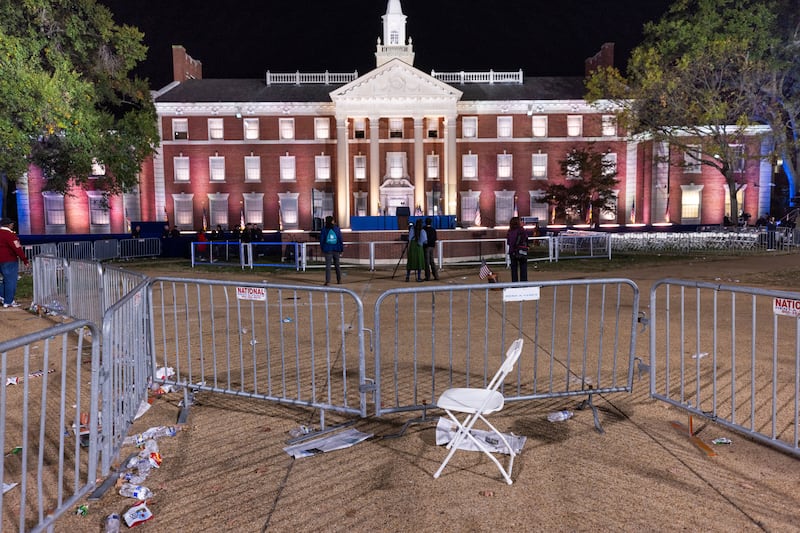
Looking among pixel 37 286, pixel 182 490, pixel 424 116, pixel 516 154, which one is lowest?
pixel 182 490

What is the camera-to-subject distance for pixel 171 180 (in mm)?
46062

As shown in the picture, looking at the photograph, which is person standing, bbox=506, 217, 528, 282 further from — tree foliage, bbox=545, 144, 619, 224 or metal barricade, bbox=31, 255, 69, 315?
tree foliage, bbox=545, 144, 619, 224

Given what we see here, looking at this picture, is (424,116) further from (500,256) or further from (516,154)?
(500,256)

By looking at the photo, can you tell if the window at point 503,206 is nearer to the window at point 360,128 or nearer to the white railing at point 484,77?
the white railing at point 484,77

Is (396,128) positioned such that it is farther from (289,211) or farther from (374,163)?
(289,211)

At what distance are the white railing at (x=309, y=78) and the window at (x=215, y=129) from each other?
6249 millimetres

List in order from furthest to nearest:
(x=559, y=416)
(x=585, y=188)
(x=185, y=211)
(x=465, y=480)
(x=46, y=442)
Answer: (x=185, y=211) → (x=585, y=188) → (x=559, y=416) → (x=46, y=442) → (x=465, y=480)

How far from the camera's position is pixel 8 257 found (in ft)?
41.7

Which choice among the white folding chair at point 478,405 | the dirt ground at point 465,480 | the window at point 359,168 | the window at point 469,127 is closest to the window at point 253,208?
the window at point 359,168

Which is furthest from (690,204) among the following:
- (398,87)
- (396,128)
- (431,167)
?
(398,87)

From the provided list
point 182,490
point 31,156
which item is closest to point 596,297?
point 182,490

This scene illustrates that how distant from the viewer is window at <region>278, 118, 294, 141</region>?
153 feet

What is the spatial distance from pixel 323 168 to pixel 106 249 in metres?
22.4

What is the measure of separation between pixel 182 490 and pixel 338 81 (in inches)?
1935
